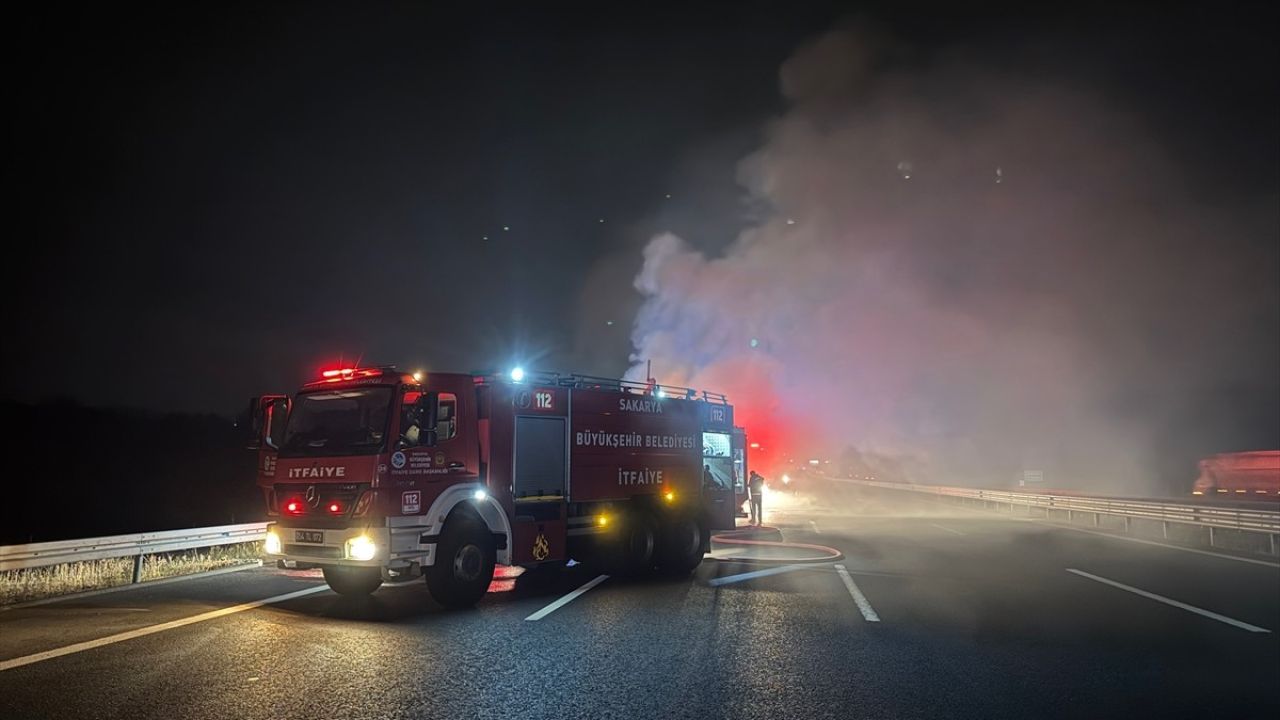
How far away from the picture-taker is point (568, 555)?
1122 centimetres

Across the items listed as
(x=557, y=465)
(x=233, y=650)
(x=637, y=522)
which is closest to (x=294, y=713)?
(x=233, y=650)

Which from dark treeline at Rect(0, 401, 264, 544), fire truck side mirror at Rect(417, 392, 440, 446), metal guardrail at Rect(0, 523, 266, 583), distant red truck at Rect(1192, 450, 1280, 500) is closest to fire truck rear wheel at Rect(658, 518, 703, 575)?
fire truck side mirror at Rect(417, 392, 440, 446)

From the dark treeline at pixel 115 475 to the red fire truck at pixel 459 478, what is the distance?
15937 mm

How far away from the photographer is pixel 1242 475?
35000 mm

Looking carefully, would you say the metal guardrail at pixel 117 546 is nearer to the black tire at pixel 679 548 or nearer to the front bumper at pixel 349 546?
the front bumper at pixel 349 546

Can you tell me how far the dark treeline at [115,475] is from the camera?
2745 centimetres

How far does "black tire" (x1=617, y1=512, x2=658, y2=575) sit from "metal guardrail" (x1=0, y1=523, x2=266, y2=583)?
667cm

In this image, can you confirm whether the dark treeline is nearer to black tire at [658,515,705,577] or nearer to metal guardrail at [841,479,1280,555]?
black tire at [658,515,705,577]

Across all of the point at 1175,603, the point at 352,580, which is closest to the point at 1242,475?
the point at 1175,603

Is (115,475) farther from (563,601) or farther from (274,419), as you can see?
(563,601)

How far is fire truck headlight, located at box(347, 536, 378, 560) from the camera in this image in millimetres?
8711

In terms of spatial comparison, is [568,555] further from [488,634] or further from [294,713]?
[294,713]

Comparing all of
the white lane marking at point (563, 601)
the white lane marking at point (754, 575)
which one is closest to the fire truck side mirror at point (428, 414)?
the white lane marking at point (563, 601)

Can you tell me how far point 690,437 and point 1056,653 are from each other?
8.01 metres
